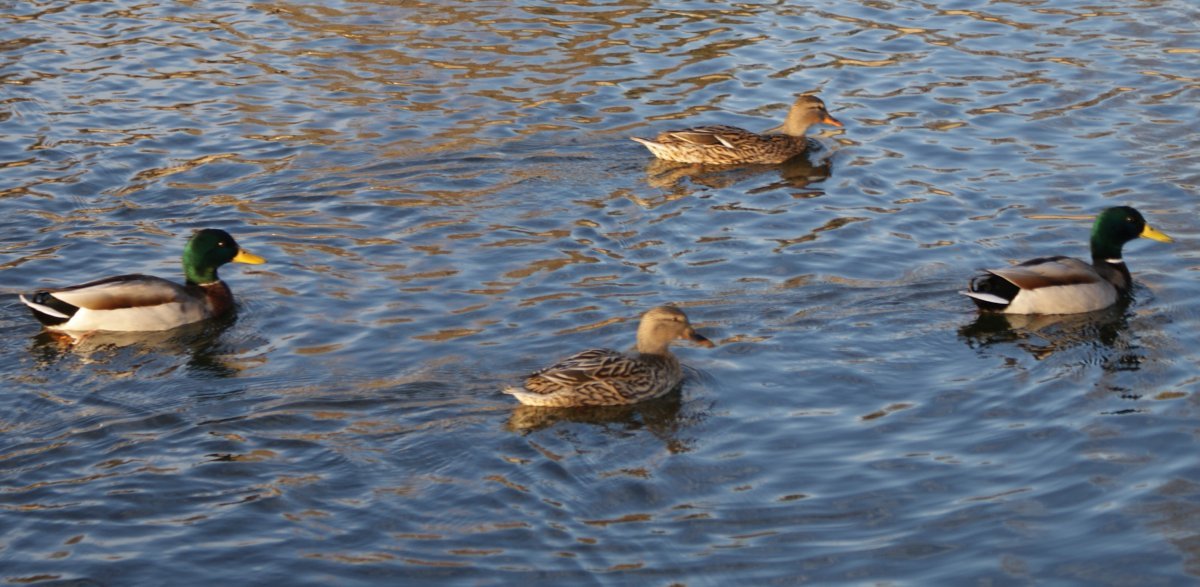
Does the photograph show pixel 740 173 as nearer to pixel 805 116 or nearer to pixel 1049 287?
pixel 805 116

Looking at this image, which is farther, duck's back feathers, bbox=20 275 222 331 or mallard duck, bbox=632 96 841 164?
mallard duck, bbox=632 96 841 164

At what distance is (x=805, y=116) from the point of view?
55.2 feet

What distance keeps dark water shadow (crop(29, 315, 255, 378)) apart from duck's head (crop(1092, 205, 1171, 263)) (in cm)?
664

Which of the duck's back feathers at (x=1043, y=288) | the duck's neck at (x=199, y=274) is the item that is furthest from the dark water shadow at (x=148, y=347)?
the duck's back feathers at (x=1043, y=288)

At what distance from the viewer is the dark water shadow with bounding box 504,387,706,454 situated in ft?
35.4

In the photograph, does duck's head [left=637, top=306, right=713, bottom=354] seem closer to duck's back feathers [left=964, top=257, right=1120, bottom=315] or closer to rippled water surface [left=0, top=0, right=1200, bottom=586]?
rippled water surface [left=0, top=0, right=1200, bottom=586]

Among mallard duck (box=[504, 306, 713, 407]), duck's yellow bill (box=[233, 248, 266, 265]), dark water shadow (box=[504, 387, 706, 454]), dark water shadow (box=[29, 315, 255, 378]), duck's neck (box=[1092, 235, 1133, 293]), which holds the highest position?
duck's neck (box=[1092, 235, 1133, 293])

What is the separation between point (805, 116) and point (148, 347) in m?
7.05

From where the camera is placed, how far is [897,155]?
16438 mm

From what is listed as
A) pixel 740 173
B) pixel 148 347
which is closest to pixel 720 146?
pixel 740 173

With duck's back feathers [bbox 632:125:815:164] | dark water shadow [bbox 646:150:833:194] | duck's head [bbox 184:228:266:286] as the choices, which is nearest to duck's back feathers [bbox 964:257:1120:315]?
dark water shadow [bbox 646:150:833:194]

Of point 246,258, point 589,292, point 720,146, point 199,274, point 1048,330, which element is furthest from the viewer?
point 720,146

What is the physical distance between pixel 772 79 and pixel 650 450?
9209mm

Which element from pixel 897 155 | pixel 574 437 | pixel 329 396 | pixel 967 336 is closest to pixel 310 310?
pixel 329 396
